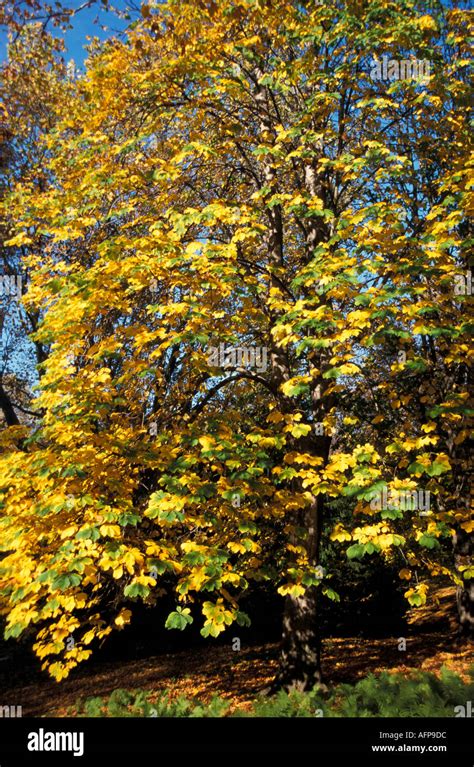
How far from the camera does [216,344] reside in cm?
686

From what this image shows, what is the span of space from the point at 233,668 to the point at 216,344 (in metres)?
8.64

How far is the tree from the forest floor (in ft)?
9.97

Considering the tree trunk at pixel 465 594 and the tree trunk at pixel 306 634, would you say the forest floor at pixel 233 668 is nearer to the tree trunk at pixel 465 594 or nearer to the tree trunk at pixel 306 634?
the tree trunk at pixel 465 594

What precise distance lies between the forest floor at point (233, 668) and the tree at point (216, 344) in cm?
304

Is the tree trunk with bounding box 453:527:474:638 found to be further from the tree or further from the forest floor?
the tree

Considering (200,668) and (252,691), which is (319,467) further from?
(200,668)

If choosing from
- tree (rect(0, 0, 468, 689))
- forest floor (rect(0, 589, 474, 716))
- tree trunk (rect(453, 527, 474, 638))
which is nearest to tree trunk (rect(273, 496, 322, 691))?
tree (rect(0, 0, 468, 689))

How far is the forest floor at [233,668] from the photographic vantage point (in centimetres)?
967

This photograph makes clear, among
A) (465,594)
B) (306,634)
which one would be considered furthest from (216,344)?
(465,594)

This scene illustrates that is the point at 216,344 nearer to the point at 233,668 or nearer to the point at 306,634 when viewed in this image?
the point at 306,634

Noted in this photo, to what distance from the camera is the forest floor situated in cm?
967

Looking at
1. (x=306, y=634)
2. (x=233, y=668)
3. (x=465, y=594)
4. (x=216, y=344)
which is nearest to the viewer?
(x=216, y=344)
